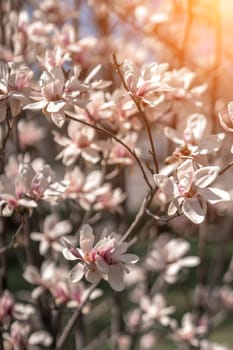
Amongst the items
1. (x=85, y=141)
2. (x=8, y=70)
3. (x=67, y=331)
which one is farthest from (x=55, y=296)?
(x=8, y=70)

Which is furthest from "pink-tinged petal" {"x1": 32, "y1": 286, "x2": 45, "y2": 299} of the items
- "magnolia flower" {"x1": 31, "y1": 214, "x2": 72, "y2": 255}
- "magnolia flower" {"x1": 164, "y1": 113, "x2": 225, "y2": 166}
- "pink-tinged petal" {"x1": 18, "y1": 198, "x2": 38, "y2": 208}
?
"magnolia flower" {"x1": 164, "y1": 113, "x2": 225, "y2": 166}

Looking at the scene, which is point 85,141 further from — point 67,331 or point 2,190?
point 67,331

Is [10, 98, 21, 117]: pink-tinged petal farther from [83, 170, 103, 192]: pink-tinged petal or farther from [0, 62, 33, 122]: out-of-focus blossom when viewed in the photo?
[83, 170, 103, 192]: pink-tinged petal

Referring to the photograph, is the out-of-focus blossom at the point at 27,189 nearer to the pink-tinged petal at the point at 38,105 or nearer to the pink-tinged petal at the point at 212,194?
the pink-tinged petal at the point at 38,105

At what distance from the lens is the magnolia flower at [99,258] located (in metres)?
1.14

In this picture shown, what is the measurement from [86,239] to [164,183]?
17 cm

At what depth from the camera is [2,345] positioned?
1596 mm

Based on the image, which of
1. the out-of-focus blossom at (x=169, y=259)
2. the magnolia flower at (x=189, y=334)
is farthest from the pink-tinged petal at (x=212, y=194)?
the magnolia flower at (x=189, y=334)

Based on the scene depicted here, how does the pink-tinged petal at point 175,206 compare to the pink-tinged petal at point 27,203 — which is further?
the pink-tinged petal at point 27,203

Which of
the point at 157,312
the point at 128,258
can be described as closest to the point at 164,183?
the point at 128,258

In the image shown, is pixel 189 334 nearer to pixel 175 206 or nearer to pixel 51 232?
pixel 51 232

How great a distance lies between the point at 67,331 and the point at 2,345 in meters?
0.16

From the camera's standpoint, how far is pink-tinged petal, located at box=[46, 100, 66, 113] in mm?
1199

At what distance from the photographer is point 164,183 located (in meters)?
1.17
